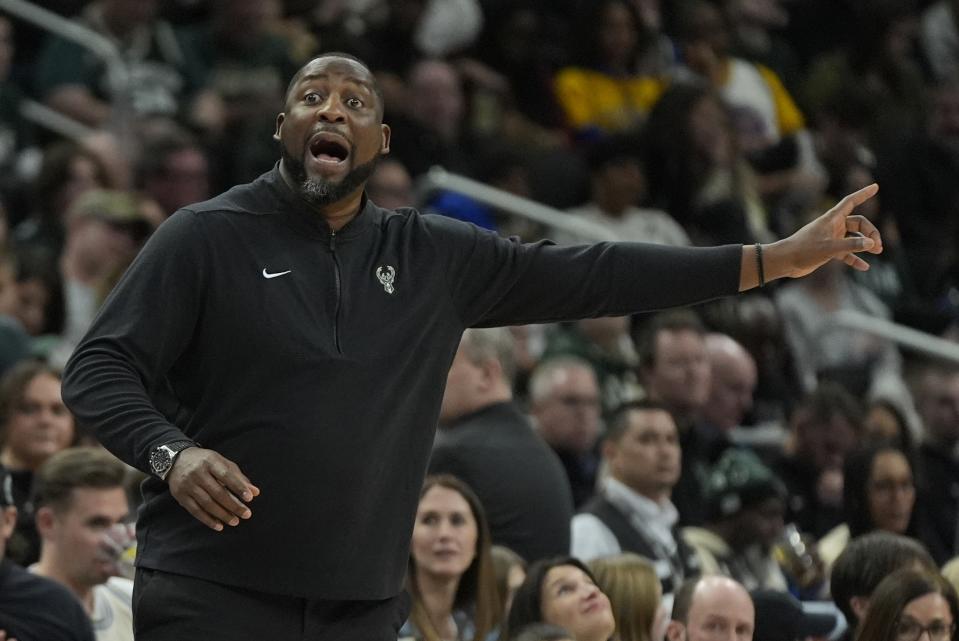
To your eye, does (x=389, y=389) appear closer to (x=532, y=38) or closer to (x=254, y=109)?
(x=254, y=109)

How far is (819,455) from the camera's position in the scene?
837 cm

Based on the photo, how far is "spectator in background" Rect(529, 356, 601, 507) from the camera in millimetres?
7695

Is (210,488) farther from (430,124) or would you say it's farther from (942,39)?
(942,39)

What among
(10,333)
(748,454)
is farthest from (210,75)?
(748,454)

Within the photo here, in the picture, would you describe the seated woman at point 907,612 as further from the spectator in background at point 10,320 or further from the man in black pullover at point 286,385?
the spectator in background at point 10,320

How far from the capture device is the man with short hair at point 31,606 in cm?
527

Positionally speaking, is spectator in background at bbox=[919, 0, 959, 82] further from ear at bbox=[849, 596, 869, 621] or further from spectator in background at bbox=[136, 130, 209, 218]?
ear at bbox=[849, 596, 869, 621]

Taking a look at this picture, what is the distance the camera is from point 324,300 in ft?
12.3

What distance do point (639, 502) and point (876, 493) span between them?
3.39 ft

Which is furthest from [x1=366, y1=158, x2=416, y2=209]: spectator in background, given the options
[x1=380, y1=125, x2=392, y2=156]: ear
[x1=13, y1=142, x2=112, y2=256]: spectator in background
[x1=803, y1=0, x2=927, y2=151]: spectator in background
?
[x1=380, y1=125, x2=392, y2=156]: ear

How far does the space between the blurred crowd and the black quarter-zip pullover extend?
143cm

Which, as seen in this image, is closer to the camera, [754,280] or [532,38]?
[754,280]

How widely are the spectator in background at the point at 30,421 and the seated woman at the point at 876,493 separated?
2.77m

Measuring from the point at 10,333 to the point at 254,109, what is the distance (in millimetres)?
2581
